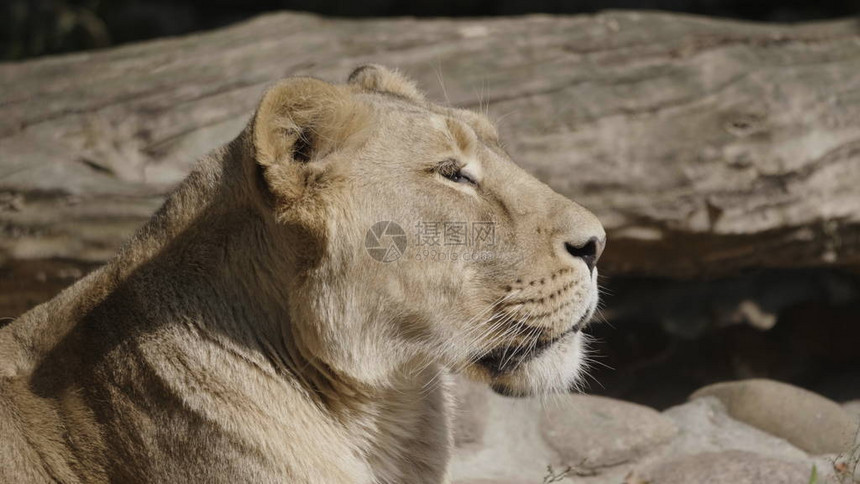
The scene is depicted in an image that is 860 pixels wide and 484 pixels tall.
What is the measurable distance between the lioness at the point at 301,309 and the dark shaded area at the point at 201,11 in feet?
18.1

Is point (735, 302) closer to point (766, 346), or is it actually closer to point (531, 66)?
point (766, 346)

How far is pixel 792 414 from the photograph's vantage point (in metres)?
4.43

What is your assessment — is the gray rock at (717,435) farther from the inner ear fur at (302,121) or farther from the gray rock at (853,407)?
the inner ear fur at (302,121)

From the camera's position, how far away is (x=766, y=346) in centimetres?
594

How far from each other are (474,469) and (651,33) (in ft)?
9.00

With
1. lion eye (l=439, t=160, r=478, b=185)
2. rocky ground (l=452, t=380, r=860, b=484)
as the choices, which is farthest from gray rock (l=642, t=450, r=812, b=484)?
lion eye (l=439, t=160, r=478, b=185)

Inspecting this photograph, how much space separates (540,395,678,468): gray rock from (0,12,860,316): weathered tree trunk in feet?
3.26

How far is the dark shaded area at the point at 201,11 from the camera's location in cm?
791

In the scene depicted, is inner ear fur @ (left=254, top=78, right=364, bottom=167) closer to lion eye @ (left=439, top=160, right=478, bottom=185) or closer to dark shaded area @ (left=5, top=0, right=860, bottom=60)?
lion eye @ (left=439, top=160, right=478, bottom=185)

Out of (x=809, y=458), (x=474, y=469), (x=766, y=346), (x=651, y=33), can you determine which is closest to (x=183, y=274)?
(x=474, y=469)

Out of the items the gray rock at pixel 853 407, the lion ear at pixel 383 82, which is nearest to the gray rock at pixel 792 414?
the gray rock at pixel 853 407

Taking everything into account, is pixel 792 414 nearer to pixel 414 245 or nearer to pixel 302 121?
pixel 414 245

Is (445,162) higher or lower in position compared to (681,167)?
higher

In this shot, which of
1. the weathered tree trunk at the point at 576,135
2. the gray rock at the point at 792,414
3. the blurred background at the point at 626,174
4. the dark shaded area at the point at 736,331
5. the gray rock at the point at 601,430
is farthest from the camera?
the dark shaded area at the point at 736,331
